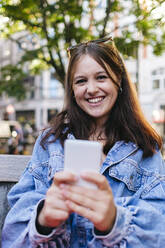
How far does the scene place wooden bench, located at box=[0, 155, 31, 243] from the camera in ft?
5.95

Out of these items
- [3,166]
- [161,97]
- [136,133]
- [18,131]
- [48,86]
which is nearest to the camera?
[136,133]

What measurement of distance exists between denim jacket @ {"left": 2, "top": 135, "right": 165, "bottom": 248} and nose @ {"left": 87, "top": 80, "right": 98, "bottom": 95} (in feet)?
0.88

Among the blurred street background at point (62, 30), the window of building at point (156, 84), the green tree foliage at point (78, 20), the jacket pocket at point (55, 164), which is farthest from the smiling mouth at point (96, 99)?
the window of building at point (156, 84)

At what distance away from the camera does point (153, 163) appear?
145 centimetres

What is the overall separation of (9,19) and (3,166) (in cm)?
372

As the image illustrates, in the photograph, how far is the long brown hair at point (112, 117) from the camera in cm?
150

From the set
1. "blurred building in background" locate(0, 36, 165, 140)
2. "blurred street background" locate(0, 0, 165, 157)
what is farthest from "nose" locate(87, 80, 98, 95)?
"blurred building in background" locate(0, 36, 165, 140)

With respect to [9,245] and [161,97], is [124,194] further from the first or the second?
[161,97]

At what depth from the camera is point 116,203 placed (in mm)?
1211

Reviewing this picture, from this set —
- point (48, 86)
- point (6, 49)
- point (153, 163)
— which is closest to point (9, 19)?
point (153, 163)

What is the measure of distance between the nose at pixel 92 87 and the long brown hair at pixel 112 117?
3.9 inches

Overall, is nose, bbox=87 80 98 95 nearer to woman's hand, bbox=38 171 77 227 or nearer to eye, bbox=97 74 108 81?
eye, bbox=97 74 108 81

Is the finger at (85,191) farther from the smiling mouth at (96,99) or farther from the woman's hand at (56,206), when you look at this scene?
the smiling mouth at (96,99)

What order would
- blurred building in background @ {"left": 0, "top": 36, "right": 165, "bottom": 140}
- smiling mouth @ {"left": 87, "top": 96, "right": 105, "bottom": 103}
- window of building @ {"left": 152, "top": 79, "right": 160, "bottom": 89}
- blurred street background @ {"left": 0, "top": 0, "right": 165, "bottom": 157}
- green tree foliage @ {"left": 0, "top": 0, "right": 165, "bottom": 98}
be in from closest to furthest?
1. smiling mouth @ {"left": 87, "top": 96, "right": 105, "bottom": 103}
2. green tree foliage @ {"left": 0, "top": 0, "right": 165, "bottom": 98}
3. blurred street background @ {"left": 0, "top": 0, "right": 165, "bottom": 157}
4. blurred building in background @ {"left": 0, "top": 36, "right": 165, "bottom": 140}
5. window of building @ {"left": 152, "top": 79, "right": 160, "bottom": 89}
